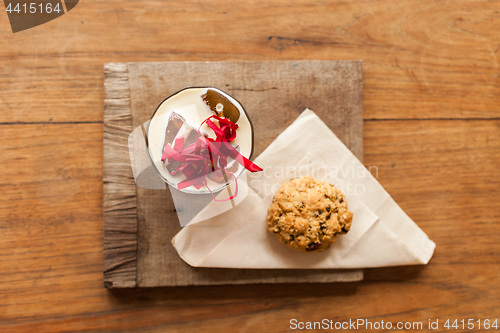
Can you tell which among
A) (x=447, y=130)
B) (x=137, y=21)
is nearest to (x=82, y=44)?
(x=137, y=21)

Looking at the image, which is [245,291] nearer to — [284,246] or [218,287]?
[218,287]

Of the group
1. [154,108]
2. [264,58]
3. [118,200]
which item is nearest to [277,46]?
[264,58]

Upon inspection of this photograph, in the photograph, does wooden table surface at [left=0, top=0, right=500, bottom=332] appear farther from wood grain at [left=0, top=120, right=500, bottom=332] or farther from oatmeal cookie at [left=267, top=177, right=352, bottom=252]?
oatmeal cookie at [left=267, top=177, right=352, bottom=252]

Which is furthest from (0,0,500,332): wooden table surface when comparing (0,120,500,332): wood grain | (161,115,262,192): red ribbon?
(161,115,262,192): red ribbon

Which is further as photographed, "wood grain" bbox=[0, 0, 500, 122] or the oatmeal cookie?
"wood grain" bbox=[0, 0, 500, 122]

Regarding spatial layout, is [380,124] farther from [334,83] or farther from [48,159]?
[48,159]

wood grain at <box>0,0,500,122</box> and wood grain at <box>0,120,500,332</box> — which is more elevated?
wood grain at <box>0,0,500,122</box>
